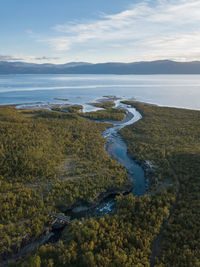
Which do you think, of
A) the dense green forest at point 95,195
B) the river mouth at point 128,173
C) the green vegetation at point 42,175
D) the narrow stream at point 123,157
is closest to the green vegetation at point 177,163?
the dense green forest at point 95,195

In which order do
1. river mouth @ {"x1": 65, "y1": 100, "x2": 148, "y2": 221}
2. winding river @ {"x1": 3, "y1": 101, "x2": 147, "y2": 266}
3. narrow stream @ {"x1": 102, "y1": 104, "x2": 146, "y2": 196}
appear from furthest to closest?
1. narrow stream @ {"x1": 102, "y1": 104, "x2": 146, "y2": 196}
2. river mouth @ {"x1": 65, "y1": 100, "x2": 148, "y2": 221}
3. winding river @ {"x1": 3, "y1": 101, "x2": 147, "y2": 266}

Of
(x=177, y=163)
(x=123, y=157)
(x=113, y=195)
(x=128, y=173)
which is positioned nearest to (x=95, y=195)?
(x=113, y=195)

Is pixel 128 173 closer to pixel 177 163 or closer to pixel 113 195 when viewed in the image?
pixel 113 195

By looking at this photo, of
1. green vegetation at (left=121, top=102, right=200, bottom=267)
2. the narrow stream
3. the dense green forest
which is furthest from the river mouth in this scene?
green vegetation at (left=121, top=102, right=200, bottom=267)

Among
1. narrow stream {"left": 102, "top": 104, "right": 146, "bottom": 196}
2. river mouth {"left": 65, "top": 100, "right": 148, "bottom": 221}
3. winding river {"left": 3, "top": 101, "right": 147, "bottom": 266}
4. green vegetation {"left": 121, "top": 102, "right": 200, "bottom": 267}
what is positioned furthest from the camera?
narrow stream {"left": 102, "top": 104, "right": 146, "bottom": 196}

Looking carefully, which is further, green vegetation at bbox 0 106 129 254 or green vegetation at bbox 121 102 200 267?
green vegetation at bbox 0 106 129 254

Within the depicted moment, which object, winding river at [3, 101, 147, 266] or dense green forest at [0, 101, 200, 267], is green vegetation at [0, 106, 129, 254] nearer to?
dense green forest at [0, 101, 200, 267]

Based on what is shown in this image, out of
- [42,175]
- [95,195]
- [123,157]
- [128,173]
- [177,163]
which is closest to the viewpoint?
[95,195]

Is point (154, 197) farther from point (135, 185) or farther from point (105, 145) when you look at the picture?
point (105, 145)
